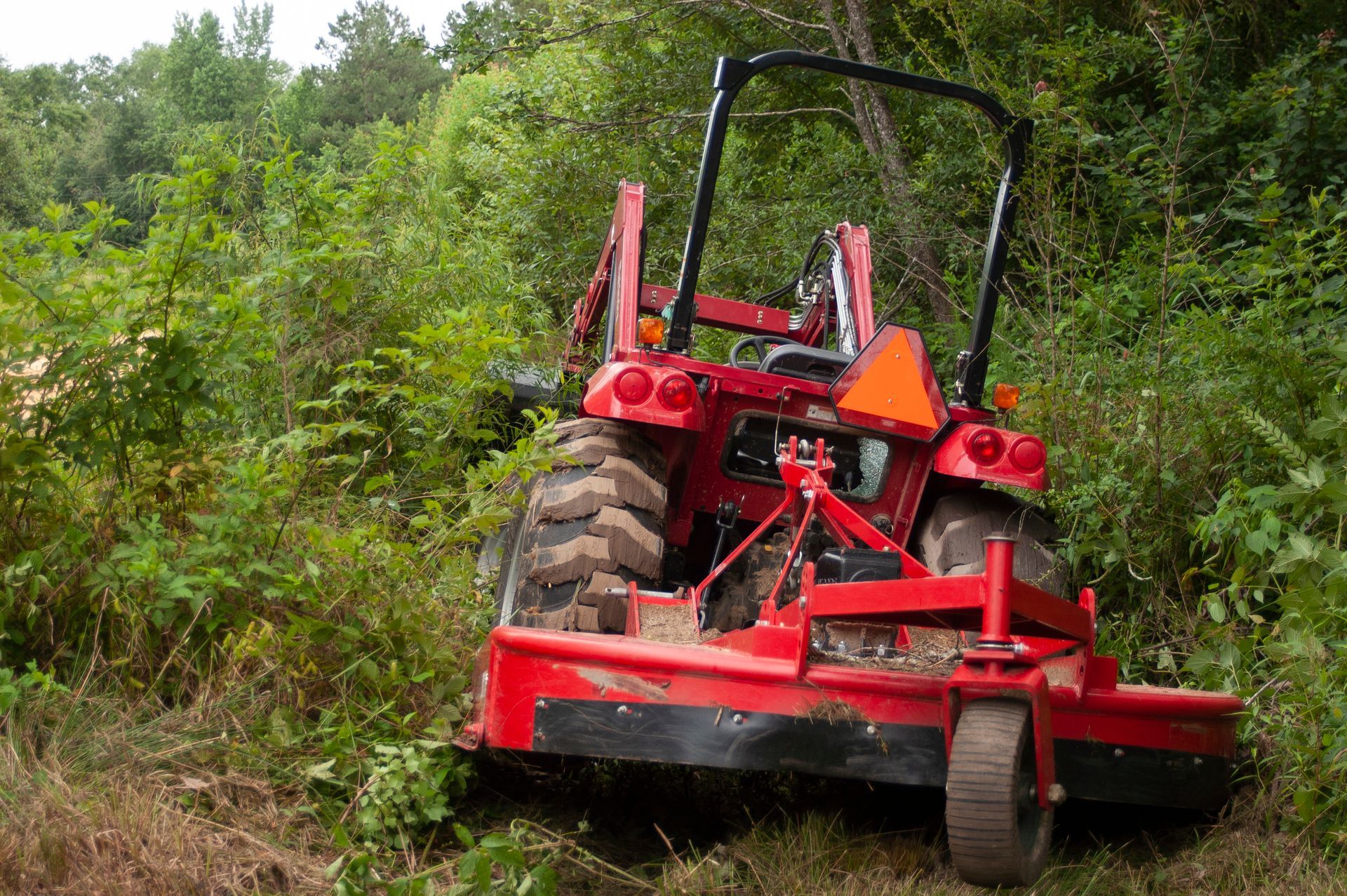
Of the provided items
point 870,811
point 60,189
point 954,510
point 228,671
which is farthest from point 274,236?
point 60,189

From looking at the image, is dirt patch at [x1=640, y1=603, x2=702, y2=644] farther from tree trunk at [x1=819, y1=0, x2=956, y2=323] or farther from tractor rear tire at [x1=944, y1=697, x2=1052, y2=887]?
tree trunk at [x1=819, y1=0, x2=956, y2=323]

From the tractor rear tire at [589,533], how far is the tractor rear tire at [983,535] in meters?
0.91

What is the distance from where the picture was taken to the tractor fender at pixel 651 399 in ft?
12.3

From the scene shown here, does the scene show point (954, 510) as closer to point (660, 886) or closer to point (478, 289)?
point (660, 886)

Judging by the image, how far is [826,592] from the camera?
2.76 metres

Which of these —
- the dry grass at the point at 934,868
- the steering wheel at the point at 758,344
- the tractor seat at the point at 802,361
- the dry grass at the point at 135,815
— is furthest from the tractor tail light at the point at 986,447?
the dry grass at the point at 135,815

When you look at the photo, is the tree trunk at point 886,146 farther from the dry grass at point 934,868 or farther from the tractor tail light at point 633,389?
the dry grass at point 934,868

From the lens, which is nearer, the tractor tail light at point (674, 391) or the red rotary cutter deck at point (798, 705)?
the red rotary cutter deck at point (798, 705)

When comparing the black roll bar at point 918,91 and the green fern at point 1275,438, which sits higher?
the black roll bar at point 918,91

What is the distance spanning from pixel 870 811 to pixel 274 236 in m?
3.74

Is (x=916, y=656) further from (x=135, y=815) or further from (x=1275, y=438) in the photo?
(x=135, y=815)

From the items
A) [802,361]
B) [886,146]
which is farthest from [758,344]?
[886,146]

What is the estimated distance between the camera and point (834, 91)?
9.09 m

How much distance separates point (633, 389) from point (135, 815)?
1.79 m
